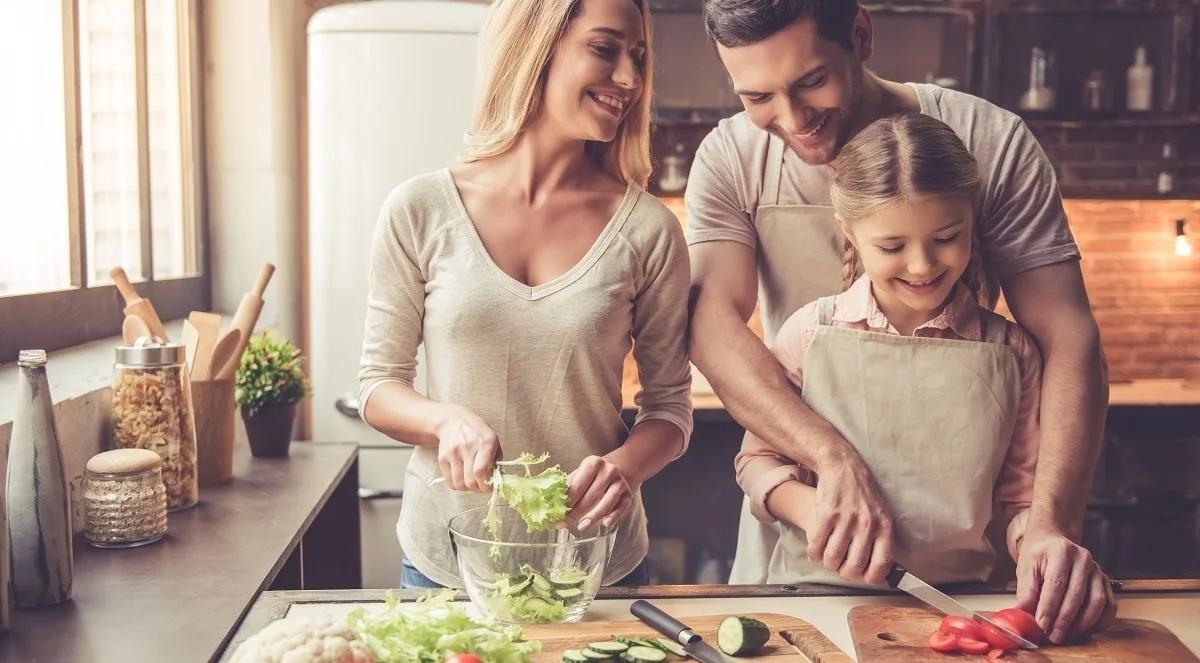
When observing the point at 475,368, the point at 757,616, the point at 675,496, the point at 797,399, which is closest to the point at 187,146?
the point at 675,496

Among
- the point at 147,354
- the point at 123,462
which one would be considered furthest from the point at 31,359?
the point at 147,354

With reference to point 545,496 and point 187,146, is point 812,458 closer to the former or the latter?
point 545,496

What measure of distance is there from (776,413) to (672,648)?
48 cm

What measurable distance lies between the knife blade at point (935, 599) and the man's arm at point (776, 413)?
0.02 m

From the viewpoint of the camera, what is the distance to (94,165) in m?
2.99

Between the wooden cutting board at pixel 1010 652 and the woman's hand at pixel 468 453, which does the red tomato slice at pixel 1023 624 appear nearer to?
the wooden cutting board at pixel 1010 652

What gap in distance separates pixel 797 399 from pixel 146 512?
1034 mm

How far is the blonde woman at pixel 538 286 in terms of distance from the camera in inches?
64.7

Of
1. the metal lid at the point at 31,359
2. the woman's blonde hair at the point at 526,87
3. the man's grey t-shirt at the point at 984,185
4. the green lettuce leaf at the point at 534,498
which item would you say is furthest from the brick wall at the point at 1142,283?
the metal lid at the point at 31,359

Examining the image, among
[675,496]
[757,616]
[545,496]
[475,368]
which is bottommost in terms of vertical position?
[675,496]

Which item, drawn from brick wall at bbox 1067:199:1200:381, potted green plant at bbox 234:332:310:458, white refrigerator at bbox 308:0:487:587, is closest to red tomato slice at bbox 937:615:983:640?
potted green plant at bbox 234:332:310:458

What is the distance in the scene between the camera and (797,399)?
1.67 m

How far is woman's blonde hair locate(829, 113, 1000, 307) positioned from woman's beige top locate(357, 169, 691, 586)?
0.27 meters

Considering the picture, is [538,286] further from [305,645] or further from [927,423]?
[305,645]
